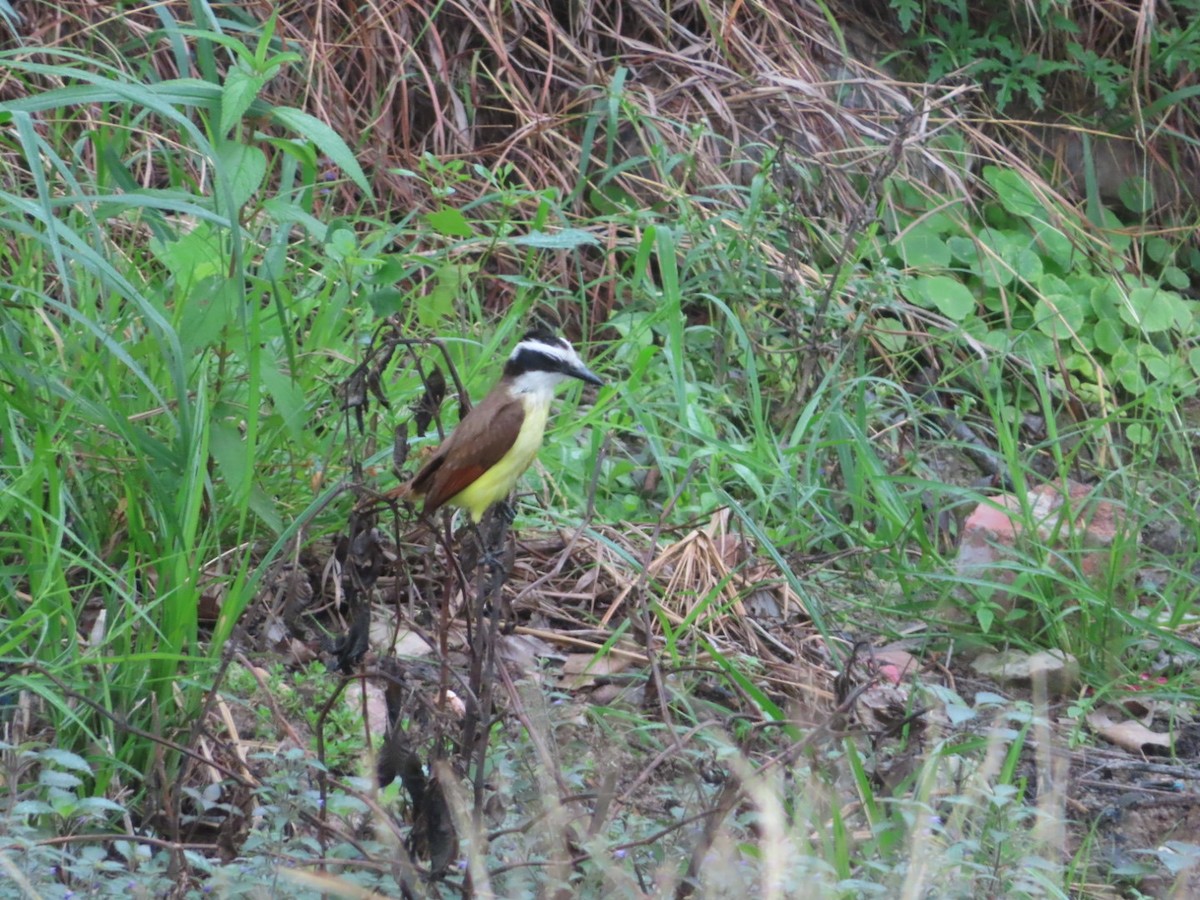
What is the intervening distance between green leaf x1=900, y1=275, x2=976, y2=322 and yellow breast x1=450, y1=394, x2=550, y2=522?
273cm

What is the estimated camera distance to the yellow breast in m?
3.69

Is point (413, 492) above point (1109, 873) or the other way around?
above

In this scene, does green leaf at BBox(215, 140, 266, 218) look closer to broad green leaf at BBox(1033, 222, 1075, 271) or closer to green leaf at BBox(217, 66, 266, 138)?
green leaf at BBox(217, 66, 266, 138)

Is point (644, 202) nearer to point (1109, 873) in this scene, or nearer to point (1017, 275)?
point (1017, 275)

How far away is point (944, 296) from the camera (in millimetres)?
6184

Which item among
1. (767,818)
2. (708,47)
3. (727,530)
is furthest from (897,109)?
(767,818)

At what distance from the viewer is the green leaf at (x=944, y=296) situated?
6.13 m

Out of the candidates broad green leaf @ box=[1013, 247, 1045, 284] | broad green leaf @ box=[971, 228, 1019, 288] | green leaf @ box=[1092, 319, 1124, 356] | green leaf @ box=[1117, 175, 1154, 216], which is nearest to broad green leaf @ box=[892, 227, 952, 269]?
broad green leaf @ box=[971, 228, 1019, 288]

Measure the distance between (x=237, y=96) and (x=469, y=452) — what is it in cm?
103

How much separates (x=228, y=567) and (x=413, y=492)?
0.63 metres

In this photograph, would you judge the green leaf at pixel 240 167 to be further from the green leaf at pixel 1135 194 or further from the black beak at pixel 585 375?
the green leaf at pixel 1135 194

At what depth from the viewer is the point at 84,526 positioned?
3.66 m

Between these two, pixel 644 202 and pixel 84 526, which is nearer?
pixel 84 526

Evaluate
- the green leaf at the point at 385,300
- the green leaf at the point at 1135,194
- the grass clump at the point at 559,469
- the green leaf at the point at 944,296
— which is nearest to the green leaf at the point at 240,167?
the grass clump at the point at 559,469
